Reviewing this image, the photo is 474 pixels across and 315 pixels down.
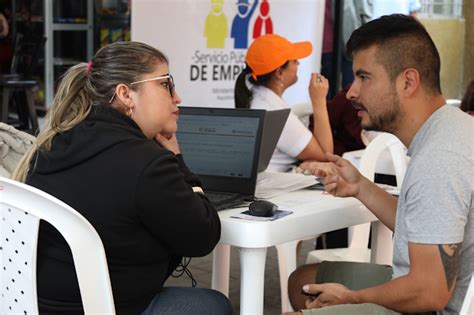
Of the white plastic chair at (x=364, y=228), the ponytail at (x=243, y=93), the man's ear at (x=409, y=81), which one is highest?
the man's ear at (x=409, y=81)

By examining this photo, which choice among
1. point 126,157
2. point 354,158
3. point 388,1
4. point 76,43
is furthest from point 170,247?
point 76,43

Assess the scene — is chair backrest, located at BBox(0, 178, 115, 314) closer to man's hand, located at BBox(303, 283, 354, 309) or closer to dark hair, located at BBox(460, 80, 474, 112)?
man's hand, located at BBox(303, 283, 354, 309)

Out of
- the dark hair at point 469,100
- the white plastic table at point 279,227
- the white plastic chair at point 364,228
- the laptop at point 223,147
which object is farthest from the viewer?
the dark hair at point 469,100

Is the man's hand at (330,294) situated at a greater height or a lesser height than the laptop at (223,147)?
lesser

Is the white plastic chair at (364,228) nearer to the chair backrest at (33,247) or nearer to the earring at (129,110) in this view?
the earring at (129,110)

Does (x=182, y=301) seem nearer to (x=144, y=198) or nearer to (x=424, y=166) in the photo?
(x=144, y=198)

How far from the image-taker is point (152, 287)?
2.02 meters

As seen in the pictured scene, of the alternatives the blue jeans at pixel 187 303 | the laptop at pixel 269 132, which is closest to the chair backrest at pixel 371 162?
the laptop at pixel 269 132

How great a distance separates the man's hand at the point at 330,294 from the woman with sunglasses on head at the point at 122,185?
281mm

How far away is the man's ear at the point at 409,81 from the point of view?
1.97m

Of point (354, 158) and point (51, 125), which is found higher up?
point (51, 125)

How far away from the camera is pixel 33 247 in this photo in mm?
1857

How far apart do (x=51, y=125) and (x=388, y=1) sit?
466 cm

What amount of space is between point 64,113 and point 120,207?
35 centimetres
